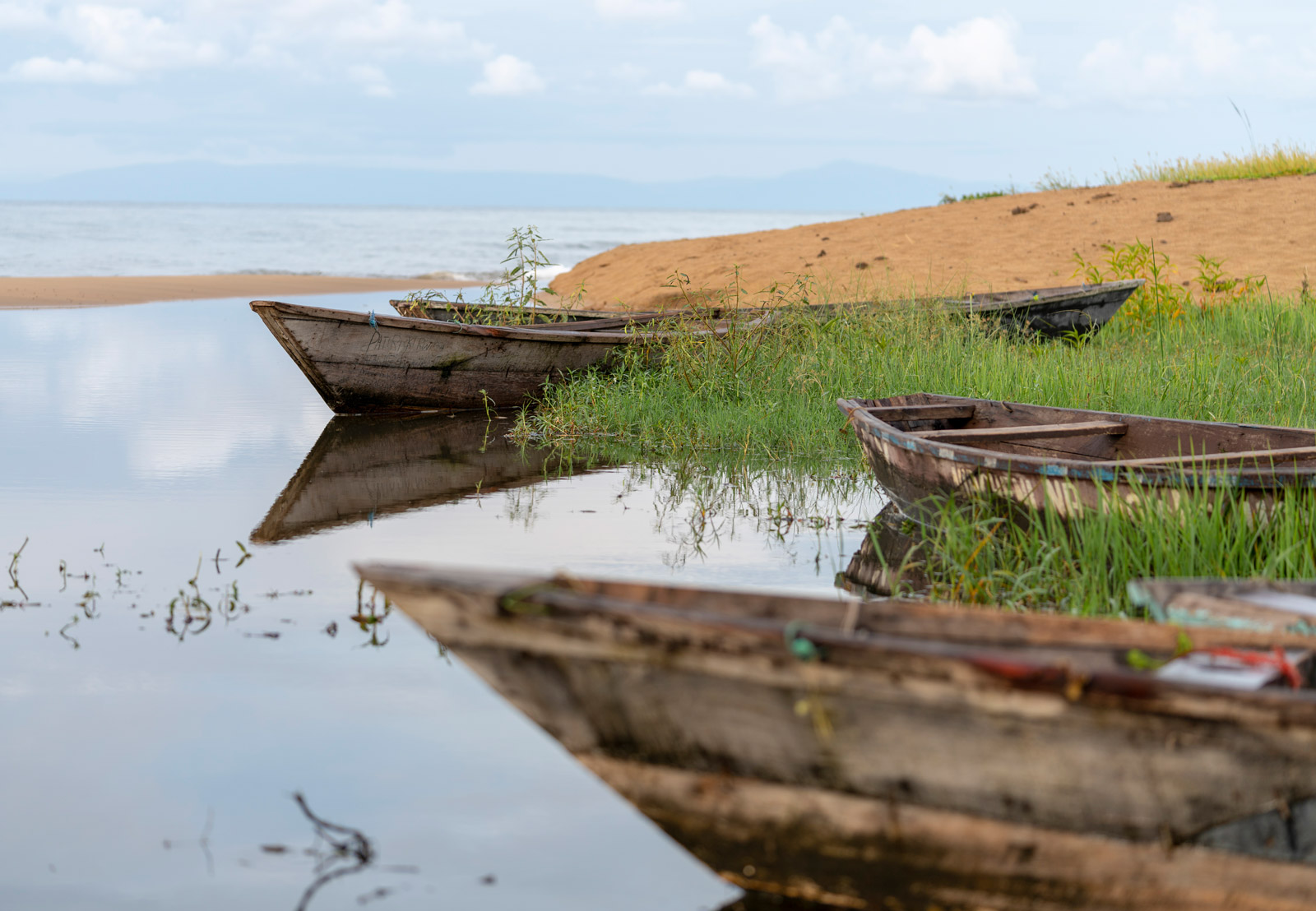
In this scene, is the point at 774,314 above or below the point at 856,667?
above

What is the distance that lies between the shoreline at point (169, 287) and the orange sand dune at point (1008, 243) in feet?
24.4

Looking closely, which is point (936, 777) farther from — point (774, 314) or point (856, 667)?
point (774, 314)

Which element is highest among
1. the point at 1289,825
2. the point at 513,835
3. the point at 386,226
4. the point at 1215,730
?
the point at 386,226

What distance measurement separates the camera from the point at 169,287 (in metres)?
27.8

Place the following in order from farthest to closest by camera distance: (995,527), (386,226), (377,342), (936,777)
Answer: (386,226)
(377,342)
(995,527)
(936,777)

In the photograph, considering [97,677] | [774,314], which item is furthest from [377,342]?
[97,677]

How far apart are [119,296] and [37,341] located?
852 cm

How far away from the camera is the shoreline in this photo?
24.0m

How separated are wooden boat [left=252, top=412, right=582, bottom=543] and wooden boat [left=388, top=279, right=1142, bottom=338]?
1274mm

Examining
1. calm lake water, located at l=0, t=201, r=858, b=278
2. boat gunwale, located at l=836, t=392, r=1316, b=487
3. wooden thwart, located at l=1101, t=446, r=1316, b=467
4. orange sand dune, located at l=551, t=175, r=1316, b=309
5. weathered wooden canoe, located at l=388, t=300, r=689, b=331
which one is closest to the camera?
boat gunwale, located at l=836, t=392, r=1316, b=487

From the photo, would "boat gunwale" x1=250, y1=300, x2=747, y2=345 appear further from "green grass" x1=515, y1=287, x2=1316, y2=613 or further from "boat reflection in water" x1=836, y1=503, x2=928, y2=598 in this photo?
"boat reflection in water" x1=836, y1=503, x2=928, y2=598

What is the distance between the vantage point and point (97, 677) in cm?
476

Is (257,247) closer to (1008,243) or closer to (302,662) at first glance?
(1008,243)

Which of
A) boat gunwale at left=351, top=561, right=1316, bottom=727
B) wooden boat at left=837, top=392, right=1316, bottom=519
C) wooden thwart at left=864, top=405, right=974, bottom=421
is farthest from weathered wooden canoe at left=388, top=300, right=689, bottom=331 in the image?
boat gunwale at left=351, top=561, right=1316, bottom=727
